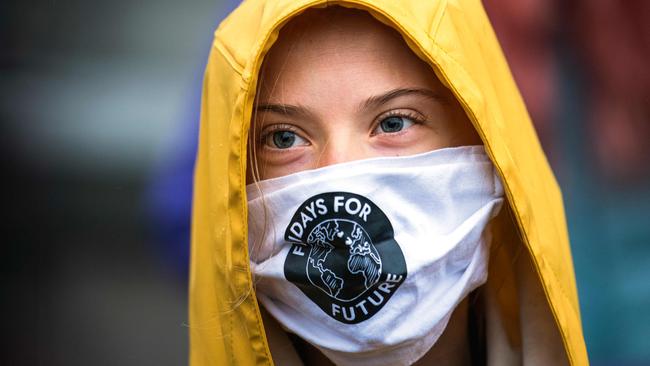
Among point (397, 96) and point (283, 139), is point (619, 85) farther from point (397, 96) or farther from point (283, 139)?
point (283, 139)

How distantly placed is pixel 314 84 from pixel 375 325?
56 cm

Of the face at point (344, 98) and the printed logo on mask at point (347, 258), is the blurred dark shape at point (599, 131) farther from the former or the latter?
the printed logo on mask at point (347, 258)

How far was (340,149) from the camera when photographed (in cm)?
200

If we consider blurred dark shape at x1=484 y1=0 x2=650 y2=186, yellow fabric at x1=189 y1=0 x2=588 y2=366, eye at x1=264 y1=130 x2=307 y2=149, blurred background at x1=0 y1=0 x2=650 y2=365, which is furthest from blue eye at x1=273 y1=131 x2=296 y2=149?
blurred background at x1=0 y1=0 x2=650 y2=365

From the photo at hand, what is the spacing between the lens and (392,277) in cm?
188

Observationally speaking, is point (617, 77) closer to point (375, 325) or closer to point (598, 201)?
point (598, 201)

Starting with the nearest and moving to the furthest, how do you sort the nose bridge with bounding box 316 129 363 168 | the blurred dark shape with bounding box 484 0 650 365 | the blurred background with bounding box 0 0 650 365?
the nose bridge with bounding box 316 129 363 168 → the blurred dark shape with bounding box 484 0 650 365 → the blurred background with bounding box 0 0 650 365

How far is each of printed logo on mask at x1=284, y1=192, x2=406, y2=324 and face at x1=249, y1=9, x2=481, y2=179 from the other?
13cm

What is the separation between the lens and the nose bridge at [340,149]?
199 cm

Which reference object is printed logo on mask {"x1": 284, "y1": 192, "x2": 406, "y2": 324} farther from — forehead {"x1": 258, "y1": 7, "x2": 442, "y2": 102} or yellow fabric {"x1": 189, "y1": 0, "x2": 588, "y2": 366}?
forehead {"x1": 258, "y1": 7, "x2": 442, "y2": 102}

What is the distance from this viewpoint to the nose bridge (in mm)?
1991

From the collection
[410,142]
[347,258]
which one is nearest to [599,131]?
[410,142]

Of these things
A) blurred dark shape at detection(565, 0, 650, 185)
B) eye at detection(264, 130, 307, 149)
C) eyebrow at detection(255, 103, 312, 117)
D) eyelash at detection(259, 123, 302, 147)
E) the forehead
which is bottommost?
eye at detection(264, 130, 307, 149)

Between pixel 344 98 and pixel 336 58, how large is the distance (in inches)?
4.0
